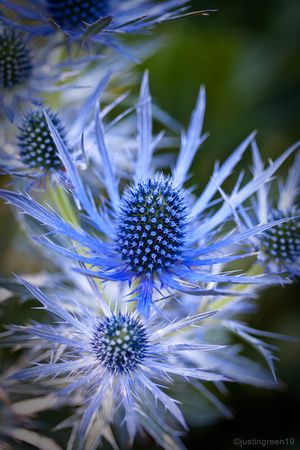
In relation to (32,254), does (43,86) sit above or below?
above

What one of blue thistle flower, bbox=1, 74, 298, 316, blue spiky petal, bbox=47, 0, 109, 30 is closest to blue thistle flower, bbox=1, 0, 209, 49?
blue spiky petal, bbox=47, 0, 109, 30

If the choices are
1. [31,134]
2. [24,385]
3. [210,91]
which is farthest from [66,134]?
[210,91]

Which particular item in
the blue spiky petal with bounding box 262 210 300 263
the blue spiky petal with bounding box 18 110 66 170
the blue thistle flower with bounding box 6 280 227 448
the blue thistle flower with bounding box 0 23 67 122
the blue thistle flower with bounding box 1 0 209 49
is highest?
the blue thistle flower with bounding box 1 0 209 49

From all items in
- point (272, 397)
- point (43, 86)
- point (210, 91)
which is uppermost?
point (210, 91)

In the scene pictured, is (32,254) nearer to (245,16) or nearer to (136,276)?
(136,276)

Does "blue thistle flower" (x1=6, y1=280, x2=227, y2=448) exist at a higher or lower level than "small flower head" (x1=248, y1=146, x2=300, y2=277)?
lower

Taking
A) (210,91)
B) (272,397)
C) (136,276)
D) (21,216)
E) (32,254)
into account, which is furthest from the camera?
(210,91)

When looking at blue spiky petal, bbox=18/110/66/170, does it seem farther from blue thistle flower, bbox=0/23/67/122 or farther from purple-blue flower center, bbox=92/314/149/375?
purple-blue flower center, bbox=92/314/149/375
